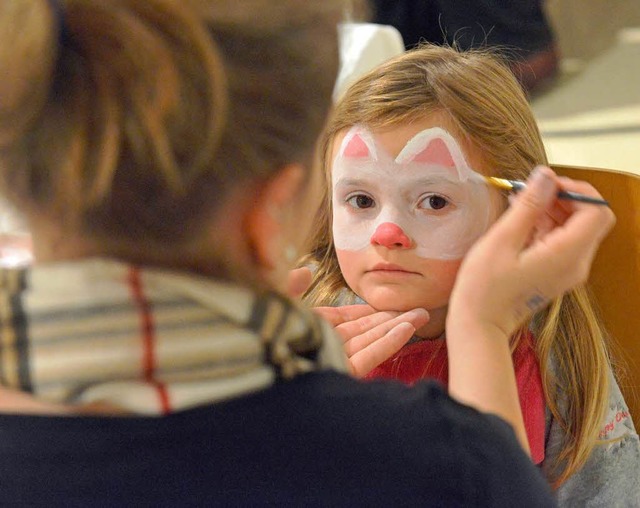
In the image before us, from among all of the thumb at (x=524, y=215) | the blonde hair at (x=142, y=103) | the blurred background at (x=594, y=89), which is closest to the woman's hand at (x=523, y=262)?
the thumb at (x=524, y=215)

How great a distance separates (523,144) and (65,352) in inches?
28.8

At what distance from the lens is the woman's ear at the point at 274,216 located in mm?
552

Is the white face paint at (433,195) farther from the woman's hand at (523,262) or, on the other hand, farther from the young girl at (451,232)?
the woman's hand at (523,262)

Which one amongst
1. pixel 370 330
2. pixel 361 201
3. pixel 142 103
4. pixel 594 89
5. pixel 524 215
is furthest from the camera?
pixel 594 89

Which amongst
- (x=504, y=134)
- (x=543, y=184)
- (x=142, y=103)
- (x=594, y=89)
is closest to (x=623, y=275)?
(x=504, y=134)

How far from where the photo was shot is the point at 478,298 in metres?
0.67

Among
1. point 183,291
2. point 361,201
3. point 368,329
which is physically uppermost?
point 183,291

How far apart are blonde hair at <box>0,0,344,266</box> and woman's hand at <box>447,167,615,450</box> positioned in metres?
0.21

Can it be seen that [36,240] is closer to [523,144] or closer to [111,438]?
[111,438]

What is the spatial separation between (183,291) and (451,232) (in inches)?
21.9

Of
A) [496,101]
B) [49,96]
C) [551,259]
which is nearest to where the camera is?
[49,96]

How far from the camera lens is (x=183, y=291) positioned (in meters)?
0.53

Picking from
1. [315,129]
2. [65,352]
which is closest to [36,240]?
[65,352]

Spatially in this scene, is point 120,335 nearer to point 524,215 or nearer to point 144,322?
point 144,322
